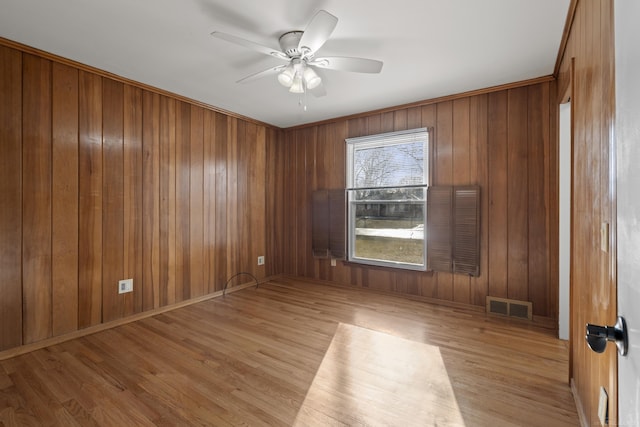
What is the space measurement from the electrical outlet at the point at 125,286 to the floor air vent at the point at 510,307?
382 cm

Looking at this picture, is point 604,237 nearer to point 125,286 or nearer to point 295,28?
point 295,28

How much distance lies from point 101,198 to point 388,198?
323cm

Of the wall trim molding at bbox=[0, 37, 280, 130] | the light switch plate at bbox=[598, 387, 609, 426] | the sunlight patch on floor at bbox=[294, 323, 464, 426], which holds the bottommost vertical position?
the sunlight patch on floor at bbox=[294, 323, 464, 426]

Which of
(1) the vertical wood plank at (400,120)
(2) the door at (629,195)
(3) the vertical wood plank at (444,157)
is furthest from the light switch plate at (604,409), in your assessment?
(1) the vertical wood plank at (400,120)

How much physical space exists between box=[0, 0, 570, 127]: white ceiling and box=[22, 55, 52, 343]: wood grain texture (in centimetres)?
35

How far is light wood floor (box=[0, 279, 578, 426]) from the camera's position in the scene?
1702 millimetres

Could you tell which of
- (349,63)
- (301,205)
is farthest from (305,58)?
(301,205)

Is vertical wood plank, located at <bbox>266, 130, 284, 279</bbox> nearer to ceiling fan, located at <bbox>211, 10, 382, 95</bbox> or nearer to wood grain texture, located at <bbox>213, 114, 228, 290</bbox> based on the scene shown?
wood grain texture, located at <bbox>213, 114, 228, 290</bbox>

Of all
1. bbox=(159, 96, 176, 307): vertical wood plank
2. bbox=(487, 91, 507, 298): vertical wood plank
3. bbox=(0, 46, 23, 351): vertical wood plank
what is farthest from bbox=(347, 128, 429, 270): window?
bbox=(0, 46, 23, 351): vertical wood plank

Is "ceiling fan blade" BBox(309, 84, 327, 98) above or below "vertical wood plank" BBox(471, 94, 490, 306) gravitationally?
above

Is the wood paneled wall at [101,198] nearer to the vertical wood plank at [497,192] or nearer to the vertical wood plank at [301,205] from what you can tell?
the vertical wood plank at [301,205]

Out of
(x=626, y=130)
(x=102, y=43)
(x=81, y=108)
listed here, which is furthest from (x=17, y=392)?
(x=626, y=130)

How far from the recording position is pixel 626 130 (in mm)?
762

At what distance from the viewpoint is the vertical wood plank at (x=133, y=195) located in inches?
120
